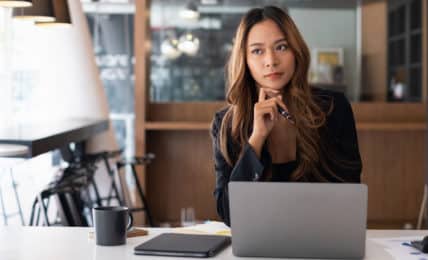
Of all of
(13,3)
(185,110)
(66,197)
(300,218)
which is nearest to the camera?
(300,218)

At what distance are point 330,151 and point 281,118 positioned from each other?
0.65 ft

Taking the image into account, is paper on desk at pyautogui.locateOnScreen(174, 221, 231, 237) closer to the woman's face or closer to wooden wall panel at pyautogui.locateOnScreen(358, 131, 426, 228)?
the woman's face

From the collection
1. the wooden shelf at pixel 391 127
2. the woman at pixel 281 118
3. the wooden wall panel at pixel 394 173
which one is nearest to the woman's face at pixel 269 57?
the woman at pixel 281 118

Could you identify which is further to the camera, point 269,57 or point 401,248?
point 269,57

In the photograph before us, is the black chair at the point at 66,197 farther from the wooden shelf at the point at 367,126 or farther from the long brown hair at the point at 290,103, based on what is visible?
the wooden shelf at the point at 367,126

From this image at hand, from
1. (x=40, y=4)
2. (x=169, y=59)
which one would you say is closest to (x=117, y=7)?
(x=169, y=59)

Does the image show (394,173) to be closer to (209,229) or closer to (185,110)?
(185,110)

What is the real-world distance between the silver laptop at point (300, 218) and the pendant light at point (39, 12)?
2.28 meters

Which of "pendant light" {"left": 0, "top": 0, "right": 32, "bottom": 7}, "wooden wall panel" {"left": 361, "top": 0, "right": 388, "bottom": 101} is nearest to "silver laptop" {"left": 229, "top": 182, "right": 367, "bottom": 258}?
"pendant light" {"left": 0, "top": 0, "right": 32, "bottom": 7}

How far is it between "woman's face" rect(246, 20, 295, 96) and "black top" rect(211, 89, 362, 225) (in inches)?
7.6

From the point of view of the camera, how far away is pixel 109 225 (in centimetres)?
192

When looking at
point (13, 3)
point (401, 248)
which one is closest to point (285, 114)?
point (401, 248)

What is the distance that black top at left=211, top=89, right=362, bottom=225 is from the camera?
2.27 metres

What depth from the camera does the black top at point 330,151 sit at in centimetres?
227
